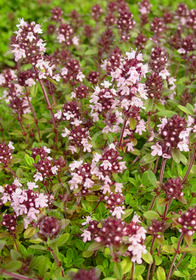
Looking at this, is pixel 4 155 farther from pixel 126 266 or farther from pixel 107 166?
pixel 126 266

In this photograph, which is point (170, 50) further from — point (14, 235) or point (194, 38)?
point (14, 235)

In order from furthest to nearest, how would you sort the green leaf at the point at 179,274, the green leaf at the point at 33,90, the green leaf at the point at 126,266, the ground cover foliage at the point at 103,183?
the green leaf at the point at 33,90 < the green leaf at the point at 179,274 < the ground cover foliage at the point at 103,183 < the green leaf at the point at 126,266

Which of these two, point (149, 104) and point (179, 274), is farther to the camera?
point (149, 104)

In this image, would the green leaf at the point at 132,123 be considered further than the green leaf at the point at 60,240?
Yes

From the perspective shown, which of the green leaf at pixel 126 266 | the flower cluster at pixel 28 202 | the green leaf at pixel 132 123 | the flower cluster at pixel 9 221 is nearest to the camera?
the green leaf at pixel 126 266

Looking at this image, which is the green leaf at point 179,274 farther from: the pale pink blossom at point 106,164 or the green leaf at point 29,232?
the green leaf at point 29,232

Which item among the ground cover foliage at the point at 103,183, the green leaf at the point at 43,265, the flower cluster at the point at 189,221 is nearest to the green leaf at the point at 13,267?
the ground cover foliage at the point at 103,183

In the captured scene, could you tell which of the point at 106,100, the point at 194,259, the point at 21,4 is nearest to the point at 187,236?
the point at 194,259

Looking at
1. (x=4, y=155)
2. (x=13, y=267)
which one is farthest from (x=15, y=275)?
(x=4, y=155)

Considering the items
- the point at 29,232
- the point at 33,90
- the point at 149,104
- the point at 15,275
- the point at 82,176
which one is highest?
the point at 33,90

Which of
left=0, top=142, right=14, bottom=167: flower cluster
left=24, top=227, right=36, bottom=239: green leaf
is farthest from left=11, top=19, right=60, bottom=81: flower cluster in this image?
left=24, top=227, right=36, bottom=239: green leaf

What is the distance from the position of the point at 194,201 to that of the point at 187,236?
115cm

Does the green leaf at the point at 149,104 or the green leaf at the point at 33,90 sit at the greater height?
the green leaf at the point at 33,90

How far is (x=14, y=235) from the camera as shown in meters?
3.15
